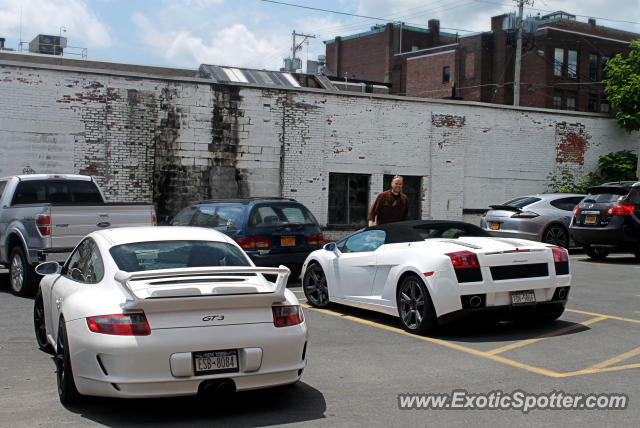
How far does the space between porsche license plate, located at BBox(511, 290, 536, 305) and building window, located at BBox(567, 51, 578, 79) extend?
51.3 m

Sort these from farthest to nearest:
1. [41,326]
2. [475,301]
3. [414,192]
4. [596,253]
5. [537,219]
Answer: [414,192], [537,219], [596,253], [475,301], [41,326]

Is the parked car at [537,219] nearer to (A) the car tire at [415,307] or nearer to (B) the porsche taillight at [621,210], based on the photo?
(B) the porsche taillight at [621,210]

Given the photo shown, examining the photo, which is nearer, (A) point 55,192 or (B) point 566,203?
(A) point 55,192

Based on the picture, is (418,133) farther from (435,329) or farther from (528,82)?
(528,82)

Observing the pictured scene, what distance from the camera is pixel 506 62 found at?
57.6 meters

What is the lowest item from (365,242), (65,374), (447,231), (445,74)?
(65,374)

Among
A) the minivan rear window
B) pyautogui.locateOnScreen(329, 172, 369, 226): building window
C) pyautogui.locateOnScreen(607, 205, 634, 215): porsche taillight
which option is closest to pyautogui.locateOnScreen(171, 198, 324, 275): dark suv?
the minivan rear window

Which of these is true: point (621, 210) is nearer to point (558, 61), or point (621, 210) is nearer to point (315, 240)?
point (315, 240)

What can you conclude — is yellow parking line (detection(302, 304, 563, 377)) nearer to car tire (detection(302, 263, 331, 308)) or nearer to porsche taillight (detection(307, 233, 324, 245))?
car tire (detection(302, 263, 331, 308))

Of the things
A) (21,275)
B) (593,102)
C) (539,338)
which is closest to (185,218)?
(21,275)

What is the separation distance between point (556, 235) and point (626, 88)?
13.5m

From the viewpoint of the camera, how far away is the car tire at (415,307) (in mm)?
7863

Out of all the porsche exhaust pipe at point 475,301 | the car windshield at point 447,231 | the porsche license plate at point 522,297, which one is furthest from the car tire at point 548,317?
the porsche exhaust pipe at point 475,301

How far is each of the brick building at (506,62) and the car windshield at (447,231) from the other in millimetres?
38994
